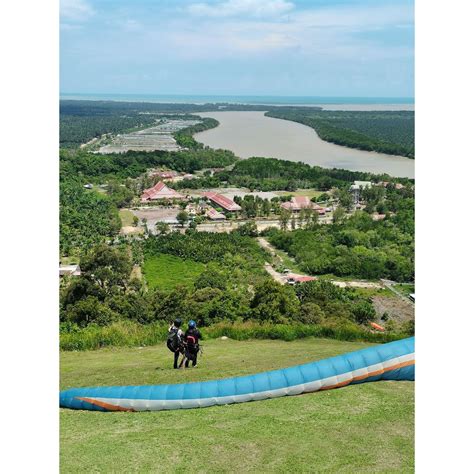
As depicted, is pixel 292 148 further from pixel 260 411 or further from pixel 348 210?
pixel 260 411

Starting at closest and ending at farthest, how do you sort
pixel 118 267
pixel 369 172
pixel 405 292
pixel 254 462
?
pixel 254 462 → pixel 118 267 → pixel 405 292 → pixel 369 172

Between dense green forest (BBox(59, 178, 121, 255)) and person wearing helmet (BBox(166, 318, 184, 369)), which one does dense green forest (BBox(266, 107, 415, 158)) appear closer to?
dense green forest (BBox(59, 178, 121, 255))

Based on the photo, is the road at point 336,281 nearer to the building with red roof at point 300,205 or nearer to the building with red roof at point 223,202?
the building with red roof at point 223,202

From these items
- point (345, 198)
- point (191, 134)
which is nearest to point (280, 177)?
point (345, 198)

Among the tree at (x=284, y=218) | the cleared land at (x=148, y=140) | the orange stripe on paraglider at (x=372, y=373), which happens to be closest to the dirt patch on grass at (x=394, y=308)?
the tree at (x=284, y=218)

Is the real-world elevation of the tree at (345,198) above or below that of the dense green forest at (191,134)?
below
